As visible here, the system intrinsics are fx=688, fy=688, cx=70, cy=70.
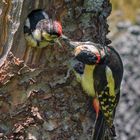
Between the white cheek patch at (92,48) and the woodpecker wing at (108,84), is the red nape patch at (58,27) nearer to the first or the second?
the white cheek patch at (92,48)

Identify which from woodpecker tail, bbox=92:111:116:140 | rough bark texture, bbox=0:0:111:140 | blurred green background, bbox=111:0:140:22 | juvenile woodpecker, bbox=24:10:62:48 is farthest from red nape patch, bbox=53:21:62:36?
blurred green background, bbox=111:0:140:22

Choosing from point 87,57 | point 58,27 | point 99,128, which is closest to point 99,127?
point 99,128

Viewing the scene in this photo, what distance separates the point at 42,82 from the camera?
12.0 feet

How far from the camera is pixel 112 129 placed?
392 centimetres

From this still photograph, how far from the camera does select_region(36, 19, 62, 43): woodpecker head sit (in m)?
3.53

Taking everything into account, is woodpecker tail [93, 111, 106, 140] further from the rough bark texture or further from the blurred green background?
the blurred green background

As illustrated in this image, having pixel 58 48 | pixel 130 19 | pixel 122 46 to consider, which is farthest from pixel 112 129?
pixel 130 19

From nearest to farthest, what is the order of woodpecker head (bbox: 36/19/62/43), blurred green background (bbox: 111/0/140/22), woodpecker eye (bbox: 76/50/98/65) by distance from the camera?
woodpecker head (bbox: 36/19/62/43) < woodpecker eye (bbox: 76/50/98/65) < blurred green background (bbox: 111/0/140/22)

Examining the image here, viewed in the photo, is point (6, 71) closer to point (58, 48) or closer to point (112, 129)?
point (58, 48)

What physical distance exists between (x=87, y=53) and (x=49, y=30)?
0.80ft

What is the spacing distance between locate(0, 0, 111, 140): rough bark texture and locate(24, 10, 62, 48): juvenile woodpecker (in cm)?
3

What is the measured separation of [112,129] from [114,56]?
1.44ft

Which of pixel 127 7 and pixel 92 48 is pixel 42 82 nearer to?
pixel 92 48

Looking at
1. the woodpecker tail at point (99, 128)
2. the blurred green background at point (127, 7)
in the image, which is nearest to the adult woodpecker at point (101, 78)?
the woodpecker tail at point (99, 128)
